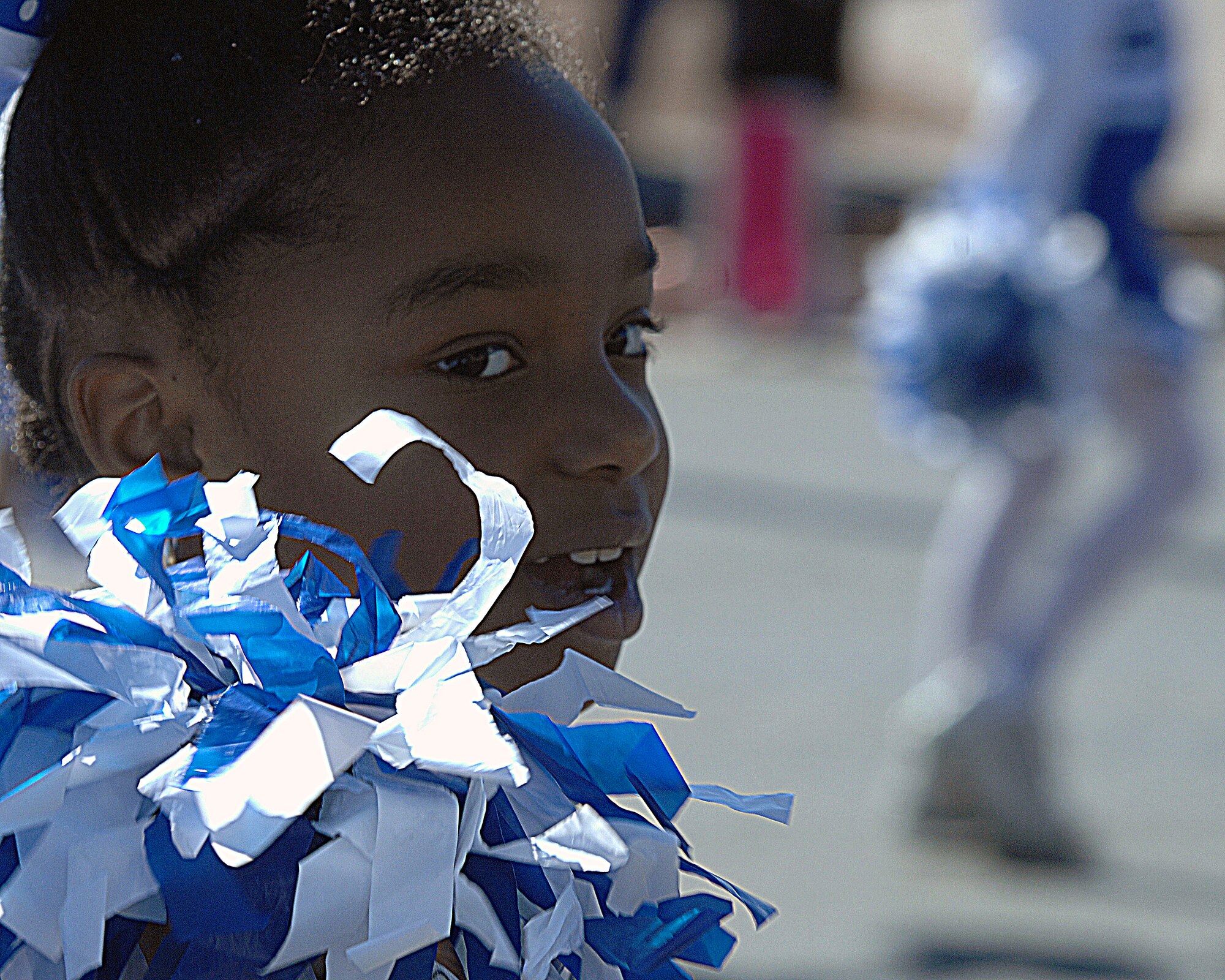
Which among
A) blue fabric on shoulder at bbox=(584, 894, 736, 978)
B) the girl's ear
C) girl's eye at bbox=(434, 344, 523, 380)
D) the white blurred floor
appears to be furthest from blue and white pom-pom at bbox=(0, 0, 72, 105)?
the white blurred floor

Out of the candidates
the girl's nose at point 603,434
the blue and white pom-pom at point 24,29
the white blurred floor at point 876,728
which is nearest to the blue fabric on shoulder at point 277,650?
the girl's nose at point 603,434

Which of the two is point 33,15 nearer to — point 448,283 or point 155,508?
point 448,283

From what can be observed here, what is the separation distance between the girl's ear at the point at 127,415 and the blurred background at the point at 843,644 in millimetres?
461

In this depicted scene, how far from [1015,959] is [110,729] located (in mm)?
2335

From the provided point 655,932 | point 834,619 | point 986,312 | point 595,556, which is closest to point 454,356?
point 595,556

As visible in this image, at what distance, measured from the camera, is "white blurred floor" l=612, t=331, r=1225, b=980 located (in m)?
3.07

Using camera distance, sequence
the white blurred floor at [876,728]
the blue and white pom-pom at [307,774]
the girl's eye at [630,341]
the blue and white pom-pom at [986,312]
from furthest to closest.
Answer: the blue and white pom-pom at [986,312] → the white blurred floor at [876,728] → the girl's eye at [630,341] → the blue and white pom-pom at [307,774]

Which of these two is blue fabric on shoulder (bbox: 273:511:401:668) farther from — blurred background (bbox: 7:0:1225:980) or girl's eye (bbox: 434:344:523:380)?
blurred background (bbox: 7:0:1225:980)

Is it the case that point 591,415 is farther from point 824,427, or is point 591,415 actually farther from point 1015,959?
point 824,427

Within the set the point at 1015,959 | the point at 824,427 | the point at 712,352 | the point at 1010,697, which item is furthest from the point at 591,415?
the point at 712,352

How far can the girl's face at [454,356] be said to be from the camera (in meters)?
1.16

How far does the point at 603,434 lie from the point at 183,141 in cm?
30

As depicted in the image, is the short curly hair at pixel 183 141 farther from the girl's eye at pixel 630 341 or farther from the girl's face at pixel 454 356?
the girl's eye at pixel 630 341

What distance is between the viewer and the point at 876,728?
13.3 ft
